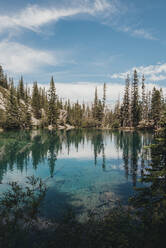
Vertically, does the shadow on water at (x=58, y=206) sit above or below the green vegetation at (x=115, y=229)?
below

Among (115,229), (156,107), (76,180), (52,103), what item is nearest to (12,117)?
(52,103)

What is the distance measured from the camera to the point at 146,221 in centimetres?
479

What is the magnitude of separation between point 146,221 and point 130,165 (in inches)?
535

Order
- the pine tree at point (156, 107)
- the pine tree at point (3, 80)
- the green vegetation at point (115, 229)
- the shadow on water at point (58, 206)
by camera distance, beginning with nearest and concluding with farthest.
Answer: the green vegetation at point (115, 229), the shadow on water at point (58, 206), the pine tree at point (156, 107), the pine tree at point (3, 80)

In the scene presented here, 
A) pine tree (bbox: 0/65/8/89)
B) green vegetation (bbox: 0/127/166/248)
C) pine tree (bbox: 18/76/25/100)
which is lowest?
green vegetation (bbox: 0/127/166/248)

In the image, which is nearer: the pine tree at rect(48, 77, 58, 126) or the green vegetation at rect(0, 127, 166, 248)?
the green vegetation at rect(0, 127, 166, 248)

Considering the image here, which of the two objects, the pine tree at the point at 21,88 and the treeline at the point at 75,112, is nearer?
the treeline at the point at 75,112

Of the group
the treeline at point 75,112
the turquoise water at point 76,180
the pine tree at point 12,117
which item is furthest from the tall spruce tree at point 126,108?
the turquoise water at point 76,180

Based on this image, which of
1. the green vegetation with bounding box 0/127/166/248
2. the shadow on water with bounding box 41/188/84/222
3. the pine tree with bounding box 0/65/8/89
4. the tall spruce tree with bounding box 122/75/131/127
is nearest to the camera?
the green vegetation with bounding box 0/127/166/248

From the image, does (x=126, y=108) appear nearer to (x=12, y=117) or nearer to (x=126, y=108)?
(x=126, y=108)

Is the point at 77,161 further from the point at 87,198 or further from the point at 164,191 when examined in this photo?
the point at 164,191

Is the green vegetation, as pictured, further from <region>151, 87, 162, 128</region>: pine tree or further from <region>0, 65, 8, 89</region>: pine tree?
<region>0, 65, 8, 89</region>: pine tree

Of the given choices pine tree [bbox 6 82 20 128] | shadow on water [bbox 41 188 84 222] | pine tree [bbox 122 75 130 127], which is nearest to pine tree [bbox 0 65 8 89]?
pine tree [bbox 6 82 20 128]

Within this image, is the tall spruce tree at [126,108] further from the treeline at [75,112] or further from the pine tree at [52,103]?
the pine tree at [52,103]
